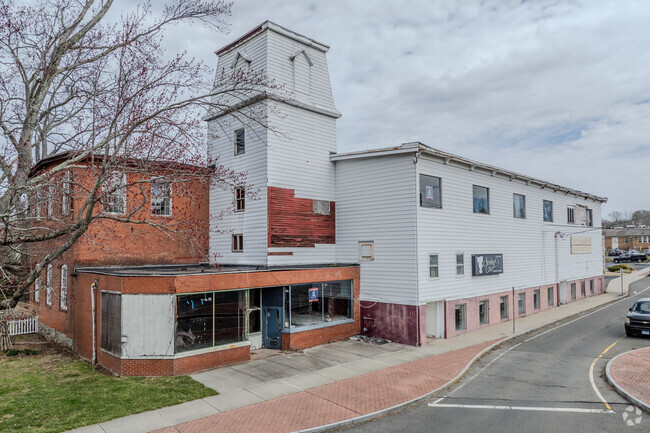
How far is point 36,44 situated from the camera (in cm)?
1109

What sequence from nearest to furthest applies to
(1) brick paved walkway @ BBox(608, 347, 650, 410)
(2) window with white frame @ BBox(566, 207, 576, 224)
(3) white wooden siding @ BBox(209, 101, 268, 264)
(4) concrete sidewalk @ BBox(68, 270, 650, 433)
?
(4) concrete sidewalk @ BBox(68, 270, 650, 433), (1) brick paved walkway @ BBox(608, 347, 650, 410), (3) white wooden siding @ BBox(209, 101, 268, 264), (2) window with white frame @ BBox(566, 207, 576, 224)

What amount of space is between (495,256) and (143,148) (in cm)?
2064

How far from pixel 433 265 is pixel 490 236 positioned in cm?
638

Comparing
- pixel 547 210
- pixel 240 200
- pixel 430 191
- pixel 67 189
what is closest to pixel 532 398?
pixel 430 191

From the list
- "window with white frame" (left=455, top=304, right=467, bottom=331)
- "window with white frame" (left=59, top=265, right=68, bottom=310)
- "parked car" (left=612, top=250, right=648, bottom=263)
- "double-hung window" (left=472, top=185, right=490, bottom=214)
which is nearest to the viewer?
"window with white frame" (left=59, top=265, right=68, bottom=310)

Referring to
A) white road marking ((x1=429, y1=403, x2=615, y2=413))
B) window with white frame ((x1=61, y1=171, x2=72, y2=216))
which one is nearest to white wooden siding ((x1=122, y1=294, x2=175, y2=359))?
window with white frame ((x1=61, y1=171, x2=72, y2=216))

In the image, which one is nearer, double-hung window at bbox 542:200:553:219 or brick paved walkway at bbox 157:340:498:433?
brick paved walkway at bbox 157:340:498:433

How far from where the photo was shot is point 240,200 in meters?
22.0

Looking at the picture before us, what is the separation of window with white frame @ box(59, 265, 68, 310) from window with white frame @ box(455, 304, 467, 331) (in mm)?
19745

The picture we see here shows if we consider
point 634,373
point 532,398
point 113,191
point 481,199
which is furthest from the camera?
point 481,199

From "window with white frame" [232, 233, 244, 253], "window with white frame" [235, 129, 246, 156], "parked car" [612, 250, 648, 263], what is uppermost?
"window with white frame" [235, 129, 246, 156]

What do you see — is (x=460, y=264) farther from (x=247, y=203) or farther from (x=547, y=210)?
(x=547, y=210)

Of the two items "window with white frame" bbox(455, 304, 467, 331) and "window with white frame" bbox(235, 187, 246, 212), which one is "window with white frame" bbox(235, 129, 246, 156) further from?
"window with white frame" bbox(455, 304, 467, 331)

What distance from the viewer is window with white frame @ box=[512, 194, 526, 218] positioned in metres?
28.0
